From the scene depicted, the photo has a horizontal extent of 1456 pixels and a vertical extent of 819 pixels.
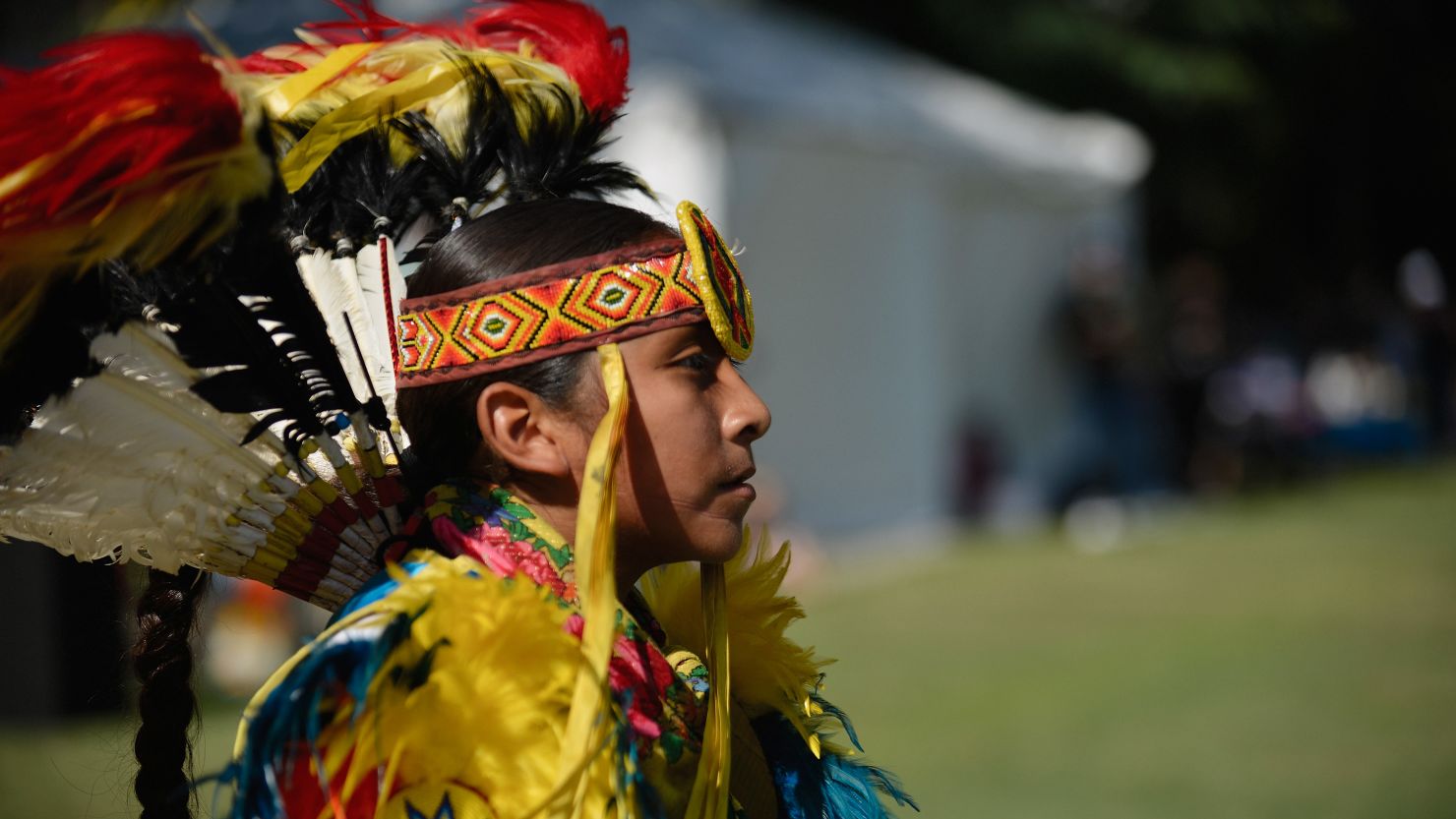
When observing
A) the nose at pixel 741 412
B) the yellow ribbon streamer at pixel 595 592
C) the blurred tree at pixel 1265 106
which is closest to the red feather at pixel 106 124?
the yellow ribbon streamer at pixel 595 592

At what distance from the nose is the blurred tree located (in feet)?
52.4

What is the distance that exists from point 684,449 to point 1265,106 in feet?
60.7

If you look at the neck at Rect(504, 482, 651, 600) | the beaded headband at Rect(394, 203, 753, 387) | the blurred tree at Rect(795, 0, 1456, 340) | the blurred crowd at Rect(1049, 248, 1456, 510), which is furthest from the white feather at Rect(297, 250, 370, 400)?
the blurred tree at Rect(795, 0, 1456, 340)

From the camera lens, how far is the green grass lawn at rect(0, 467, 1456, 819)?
5.23m

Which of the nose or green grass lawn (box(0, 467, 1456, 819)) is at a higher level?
the nose

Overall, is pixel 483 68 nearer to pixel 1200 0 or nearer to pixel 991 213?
pixel 991 213

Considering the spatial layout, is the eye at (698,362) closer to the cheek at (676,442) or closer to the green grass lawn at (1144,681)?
the cheek at (676,442)

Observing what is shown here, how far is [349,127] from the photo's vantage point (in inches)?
74.8

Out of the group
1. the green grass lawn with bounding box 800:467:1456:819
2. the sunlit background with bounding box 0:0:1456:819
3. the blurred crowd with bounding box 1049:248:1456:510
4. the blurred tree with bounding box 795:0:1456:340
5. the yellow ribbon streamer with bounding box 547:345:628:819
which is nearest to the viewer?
the yellow ribbon streamer with bounding box 547:345:628:819

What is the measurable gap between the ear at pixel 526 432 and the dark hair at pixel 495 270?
0.05ft

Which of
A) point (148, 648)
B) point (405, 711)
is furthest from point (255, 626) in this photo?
point (405, 711)

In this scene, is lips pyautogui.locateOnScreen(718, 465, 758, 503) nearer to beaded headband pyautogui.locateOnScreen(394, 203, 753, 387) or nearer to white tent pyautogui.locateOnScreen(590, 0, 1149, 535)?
beaded headband pyautogui.locateOnScreen(394, 203, 753, 387)

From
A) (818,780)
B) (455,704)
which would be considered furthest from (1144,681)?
(455,704)

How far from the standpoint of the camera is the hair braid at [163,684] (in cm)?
184
